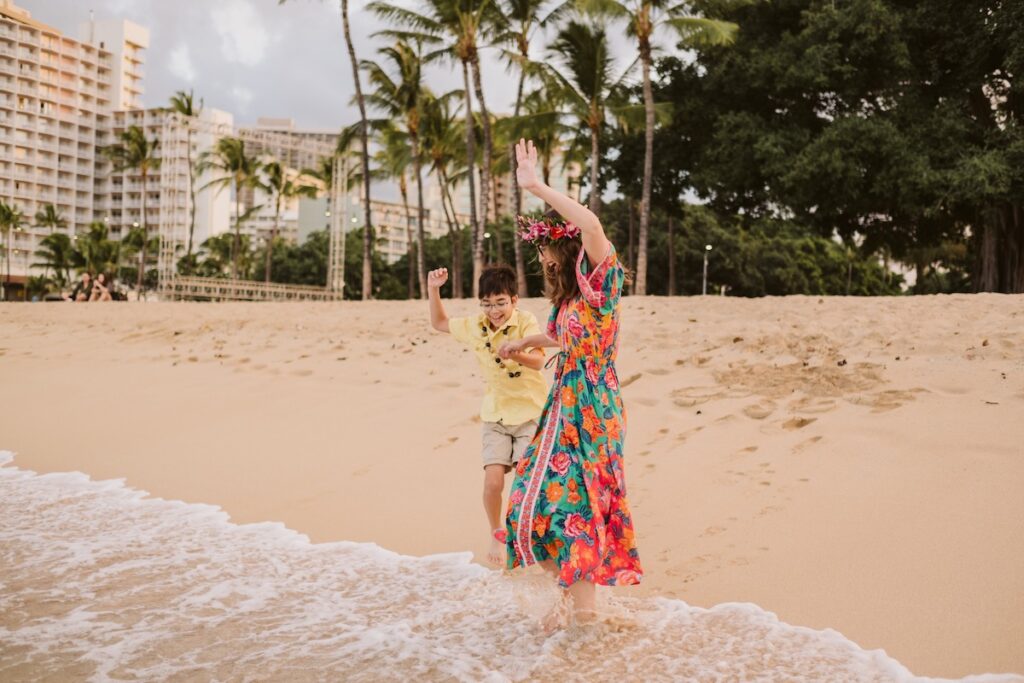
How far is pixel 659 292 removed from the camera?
2114 inches

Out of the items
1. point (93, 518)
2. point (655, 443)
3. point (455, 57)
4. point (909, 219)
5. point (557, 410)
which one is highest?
point (455, 57)

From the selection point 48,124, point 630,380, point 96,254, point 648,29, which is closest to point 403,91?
point 648,29

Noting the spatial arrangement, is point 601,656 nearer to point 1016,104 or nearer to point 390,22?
point 1016,104

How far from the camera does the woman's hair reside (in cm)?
340

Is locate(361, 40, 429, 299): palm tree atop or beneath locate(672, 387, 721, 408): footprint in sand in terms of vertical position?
atop

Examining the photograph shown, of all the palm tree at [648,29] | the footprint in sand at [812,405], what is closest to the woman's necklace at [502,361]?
the footprint in sand at [812,405]

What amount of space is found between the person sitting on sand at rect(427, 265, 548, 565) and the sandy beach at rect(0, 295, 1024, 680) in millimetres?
712

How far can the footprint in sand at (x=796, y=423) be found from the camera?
18.7ft

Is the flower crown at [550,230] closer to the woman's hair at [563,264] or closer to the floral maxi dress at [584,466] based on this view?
the woman's hair at [563,264]

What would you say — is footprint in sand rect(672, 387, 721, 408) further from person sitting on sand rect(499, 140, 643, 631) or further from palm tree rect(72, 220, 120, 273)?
palm tree rect(72, 220, 120, 273)

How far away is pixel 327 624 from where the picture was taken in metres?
3.64

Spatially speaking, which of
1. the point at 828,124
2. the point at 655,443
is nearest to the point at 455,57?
the point at 828,124

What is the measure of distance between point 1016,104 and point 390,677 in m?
22.5

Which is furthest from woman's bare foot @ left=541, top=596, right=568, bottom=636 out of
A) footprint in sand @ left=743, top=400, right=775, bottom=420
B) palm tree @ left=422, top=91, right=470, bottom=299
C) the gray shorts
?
palm tree @ left=422, top=91, right=470, bottom=299
